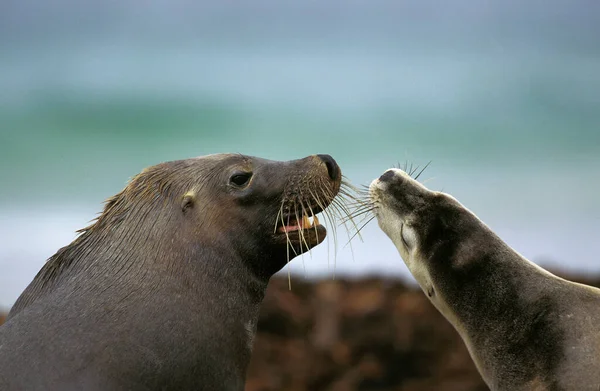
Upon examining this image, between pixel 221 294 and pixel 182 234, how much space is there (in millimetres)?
418

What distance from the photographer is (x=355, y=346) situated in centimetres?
1059

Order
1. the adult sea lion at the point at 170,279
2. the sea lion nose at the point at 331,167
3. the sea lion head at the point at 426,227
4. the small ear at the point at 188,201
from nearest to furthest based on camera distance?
the adult sea lion at the point at 170,279, the small ear at the point at 188,201, the sea lion nose at the point at 331,167, the sea lion head at the point at 426,227

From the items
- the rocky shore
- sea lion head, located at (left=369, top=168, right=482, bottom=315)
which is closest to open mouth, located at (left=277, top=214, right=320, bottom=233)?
sea lion head, located at (left=369, top=168, right=482, bottom=315)

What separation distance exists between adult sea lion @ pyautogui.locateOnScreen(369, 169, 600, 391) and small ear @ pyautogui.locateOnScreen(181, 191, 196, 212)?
1.25 metres

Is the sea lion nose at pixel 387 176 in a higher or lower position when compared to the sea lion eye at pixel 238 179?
higher

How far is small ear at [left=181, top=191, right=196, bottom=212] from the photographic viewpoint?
5871mm

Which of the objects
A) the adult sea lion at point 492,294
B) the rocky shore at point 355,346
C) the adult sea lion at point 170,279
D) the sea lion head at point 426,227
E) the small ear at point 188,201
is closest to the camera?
the adult sea lion at point 170,279

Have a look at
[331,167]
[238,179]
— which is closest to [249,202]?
[238,179]

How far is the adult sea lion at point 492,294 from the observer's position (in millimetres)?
5719

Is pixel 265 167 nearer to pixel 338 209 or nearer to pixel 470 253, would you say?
pixel 338 209

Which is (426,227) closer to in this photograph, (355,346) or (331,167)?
(331,167)

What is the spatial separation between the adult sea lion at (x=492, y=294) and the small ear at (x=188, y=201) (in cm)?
125

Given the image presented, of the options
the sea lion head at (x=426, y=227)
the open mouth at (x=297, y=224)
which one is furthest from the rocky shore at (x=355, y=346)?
the open mouth at (x=297, y=224)

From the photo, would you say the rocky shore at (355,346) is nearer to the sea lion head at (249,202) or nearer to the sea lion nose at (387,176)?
the sea lion nose at (387,176)
